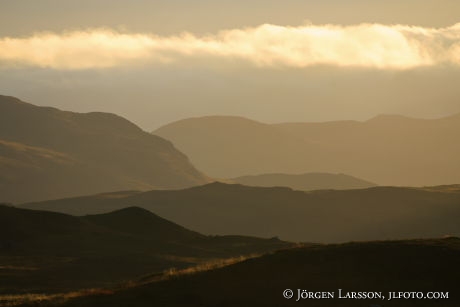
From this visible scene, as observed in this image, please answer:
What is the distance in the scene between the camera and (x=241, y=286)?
35.0m

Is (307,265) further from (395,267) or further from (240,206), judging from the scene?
(240,206)

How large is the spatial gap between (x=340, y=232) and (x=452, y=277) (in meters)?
111

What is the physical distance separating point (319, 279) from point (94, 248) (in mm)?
42385

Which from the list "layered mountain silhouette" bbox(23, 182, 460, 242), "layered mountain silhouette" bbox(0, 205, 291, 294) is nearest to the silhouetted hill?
"layered mountain silhouette" bbox(0, 205, 291, 294)

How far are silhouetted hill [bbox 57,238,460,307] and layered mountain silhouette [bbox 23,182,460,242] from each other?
9847 cm

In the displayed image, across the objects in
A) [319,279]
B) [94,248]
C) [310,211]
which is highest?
[310,211]

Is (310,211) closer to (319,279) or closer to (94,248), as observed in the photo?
(94,248)

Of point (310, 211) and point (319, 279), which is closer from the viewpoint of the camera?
point (319, 279)

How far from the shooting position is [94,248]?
7356 centimetres

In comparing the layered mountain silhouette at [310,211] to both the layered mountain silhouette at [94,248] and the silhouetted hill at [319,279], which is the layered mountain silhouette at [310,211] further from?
the silhouetted hill at [319,279]

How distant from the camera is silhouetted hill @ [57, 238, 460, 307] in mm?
32625

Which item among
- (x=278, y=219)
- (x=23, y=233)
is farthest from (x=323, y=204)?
(x=23, y=233)

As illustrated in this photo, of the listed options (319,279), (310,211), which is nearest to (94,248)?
(319,279)

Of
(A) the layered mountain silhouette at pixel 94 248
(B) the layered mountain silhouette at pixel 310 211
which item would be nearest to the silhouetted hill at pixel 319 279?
(A) the layered mountain silhouette at pixel 94 248
